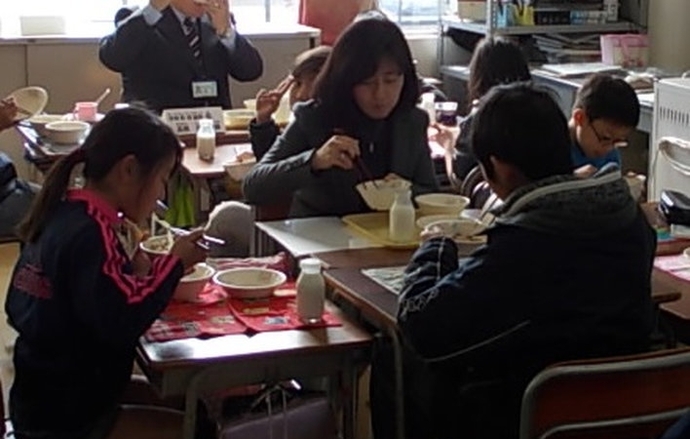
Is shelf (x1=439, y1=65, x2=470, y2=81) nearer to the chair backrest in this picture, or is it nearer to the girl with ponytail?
the girl with ponytail

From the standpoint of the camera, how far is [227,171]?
358 centimetres

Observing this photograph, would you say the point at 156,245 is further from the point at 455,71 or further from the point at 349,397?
the point at 455,71

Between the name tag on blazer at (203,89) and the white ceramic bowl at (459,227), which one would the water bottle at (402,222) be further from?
the name tag on blazer at (203,89)

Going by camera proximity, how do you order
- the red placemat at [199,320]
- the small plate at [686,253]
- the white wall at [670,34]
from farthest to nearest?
the white wall at [670,34]
the small plate at [686,253]
the red placemat at [199,320]

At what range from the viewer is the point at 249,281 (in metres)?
2.42

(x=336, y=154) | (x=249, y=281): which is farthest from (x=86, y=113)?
(x=249, y=281)

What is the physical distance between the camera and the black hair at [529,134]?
6.65 feet

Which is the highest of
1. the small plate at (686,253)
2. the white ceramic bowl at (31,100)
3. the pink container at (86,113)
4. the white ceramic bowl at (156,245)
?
the white ceramic bowl at (31,100)

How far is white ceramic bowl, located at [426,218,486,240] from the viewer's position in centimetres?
268

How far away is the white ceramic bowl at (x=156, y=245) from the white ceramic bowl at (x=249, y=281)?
158mm

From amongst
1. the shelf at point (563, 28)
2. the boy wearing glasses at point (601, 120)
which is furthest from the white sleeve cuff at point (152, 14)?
the boy wearing glasses at point (601, 120)

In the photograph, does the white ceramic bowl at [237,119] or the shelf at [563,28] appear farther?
the shelf at [563,28]

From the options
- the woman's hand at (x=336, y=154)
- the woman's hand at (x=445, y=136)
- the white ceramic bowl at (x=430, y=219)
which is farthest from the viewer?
the woman's hand at (x=445, y=136)

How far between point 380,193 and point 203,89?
1.80 meters
